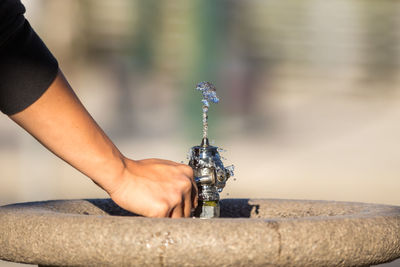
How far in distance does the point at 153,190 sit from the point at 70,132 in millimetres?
147

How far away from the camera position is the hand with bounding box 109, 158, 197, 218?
1.03 metres

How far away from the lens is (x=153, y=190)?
3.42ft

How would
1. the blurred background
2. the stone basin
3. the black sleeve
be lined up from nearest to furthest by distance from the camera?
the stone basin < the black sleeve < the blurred background

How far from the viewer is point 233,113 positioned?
7.19 m

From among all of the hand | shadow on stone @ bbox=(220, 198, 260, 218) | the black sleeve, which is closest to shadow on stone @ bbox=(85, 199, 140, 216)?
shadow on stone @ bbox=(220, 198, 260, 218)

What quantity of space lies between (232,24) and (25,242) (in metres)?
6.13

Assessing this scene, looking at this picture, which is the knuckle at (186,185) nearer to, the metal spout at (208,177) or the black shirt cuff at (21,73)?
the metal spout at (208,177)

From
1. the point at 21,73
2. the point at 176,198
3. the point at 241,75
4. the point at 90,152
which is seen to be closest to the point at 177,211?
the point at 176,198

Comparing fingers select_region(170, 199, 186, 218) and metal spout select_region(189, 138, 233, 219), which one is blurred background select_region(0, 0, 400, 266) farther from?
fingers select_region(170, 199, 186, 218)

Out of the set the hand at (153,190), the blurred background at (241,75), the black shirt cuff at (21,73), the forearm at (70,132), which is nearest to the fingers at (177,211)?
the hand at (153,190)

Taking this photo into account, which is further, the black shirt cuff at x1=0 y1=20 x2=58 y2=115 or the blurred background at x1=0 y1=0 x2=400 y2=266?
the blurred background at x1=0 y1=0 x2=400 y2=266

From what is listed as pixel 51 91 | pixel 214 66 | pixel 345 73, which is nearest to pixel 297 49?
pixel 345 73

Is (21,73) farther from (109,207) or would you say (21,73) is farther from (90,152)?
(109,207)

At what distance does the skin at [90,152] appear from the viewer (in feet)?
3.31
